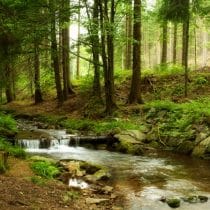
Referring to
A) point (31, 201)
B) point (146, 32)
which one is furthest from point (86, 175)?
point (146, 32)

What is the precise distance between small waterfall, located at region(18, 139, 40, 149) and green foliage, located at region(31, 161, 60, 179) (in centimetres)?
451

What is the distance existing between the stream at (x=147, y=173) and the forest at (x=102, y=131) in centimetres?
2

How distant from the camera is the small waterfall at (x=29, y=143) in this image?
14.9 m

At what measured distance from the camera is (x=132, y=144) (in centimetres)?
1464

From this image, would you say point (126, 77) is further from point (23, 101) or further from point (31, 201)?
point (31, 201)

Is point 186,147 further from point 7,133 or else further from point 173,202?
point 7,133

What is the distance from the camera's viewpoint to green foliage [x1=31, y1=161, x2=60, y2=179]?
31.5 ft

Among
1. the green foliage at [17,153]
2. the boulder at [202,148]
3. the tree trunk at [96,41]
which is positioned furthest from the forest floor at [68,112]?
the boulder at [202,148]

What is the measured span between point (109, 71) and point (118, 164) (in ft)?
24.0

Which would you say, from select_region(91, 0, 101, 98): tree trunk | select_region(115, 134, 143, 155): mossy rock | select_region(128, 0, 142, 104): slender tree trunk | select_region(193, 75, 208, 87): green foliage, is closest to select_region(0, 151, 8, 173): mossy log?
select_region(115, 134, 143, 155): mossy rock

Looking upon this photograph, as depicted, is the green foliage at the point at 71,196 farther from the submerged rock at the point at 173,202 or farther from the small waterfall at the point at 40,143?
the small waterfall at the point at 40,143

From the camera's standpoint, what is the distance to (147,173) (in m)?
11.4

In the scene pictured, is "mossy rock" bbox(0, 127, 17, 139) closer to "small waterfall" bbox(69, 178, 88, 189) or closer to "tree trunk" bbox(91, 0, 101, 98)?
"tree trunk" bbox(91, 0, 101, 98)

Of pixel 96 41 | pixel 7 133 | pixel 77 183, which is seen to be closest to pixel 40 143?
pixel 7 133
